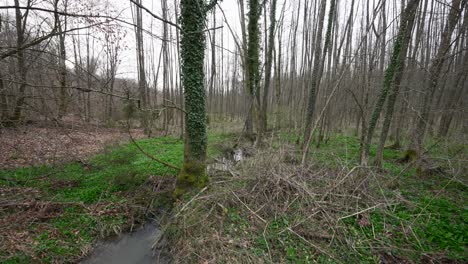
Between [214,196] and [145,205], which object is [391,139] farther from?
[145,205]

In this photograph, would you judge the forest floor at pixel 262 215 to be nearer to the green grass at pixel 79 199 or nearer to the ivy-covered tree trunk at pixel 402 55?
the green grass at pixel 79 199

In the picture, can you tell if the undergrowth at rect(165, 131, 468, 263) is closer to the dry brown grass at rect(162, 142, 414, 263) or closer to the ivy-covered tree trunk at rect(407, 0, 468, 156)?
the dry brown grass at rect(162, 142, 414, 263)

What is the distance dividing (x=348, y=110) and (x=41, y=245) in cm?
1997

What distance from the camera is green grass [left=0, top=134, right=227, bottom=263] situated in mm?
3174

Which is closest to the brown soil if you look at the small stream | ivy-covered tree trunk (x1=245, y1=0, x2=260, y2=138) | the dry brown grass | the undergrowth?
the small stream

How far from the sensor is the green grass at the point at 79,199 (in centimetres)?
317

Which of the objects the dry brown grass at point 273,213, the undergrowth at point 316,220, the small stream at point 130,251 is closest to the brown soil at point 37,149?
the small stream at point 130,251

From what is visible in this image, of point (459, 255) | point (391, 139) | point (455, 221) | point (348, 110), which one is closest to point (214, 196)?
point (459, 255)

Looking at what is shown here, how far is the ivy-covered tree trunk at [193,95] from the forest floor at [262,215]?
1.54ft

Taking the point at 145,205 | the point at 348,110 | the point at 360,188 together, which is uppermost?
the point at 348,110

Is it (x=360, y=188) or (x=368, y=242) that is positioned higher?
(x=360, y=188)

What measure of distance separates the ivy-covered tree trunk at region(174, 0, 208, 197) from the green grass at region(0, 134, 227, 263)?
146 centimetres

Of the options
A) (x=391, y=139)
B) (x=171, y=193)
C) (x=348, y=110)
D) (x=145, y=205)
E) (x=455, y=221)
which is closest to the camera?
(x=455, y=221)

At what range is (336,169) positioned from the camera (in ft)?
15.4
